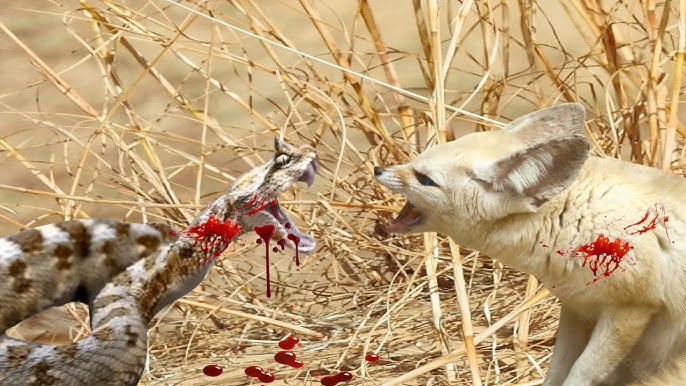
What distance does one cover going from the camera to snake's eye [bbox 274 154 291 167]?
1.28 meters

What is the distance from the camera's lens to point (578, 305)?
61.4 inches

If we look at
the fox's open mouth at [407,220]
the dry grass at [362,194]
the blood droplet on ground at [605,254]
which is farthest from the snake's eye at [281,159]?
the dry grass at [362,194]

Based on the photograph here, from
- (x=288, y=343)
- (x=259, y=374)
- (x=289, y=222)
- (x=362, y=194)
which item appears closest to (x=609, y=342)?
(x=289, y=222)

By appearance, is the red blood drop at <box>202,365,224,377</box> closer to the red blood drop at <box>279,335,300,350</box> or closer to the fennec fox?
the red blood drop at <box>279,335,300,350</box>

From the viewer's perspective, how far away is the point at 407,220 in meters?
1.57

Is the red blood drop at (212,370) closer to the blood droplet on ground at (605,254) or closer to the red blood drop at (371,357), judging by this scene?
the red blood drop at (371,357)

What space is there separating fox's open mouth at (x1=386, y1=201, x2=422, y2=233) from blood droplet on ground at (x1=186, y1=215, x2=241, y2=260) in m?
0.34

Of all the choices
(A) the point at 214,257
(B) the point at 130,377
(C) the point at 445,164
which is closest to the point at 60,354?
(B) the point at 130,377

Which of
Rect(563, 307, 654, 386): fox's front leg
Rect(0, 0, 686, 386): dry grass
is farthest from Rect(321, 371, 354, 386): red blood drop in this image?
Rect(563, 307, 654, 386): fox's front leg

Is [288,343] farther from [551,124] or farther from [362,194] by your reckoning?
[551,124]

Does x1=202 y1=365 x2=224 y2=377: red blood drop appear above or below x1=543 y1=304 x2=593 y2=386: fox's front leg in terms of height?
below

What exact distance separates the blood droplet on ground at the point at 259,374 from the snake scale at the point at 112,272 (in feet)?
2.61

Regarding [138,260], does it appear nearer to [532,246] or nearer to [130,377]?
[130,377]

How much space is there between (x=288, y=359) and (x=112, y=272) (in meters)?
0.98
